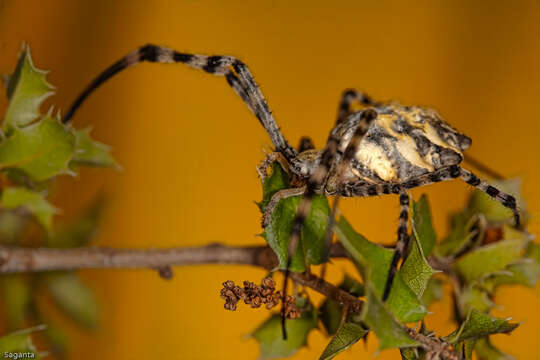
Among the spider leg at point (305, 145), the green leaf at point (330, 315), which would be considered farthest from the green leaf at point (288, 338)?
the spider leg at point (305, 145)

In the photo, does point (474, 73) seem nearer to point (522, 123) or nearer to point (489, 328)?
point (522, 123)

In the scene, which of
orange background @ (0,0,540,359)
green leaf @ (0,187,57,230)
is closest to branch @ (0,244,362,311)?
green leaf @ (0,187,57,230)

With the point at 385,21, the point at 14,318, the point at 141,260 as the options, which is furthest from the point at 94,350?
the point at 385,21

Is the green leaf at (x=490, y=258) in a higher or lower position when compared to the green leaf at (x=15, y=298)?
higher

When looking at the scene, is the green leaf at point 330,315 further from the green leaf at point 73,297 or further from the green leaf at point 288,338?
the green leaf at point 73,297

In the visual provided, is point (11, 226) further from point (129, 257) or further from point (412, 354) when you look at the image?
point (412, 354)
